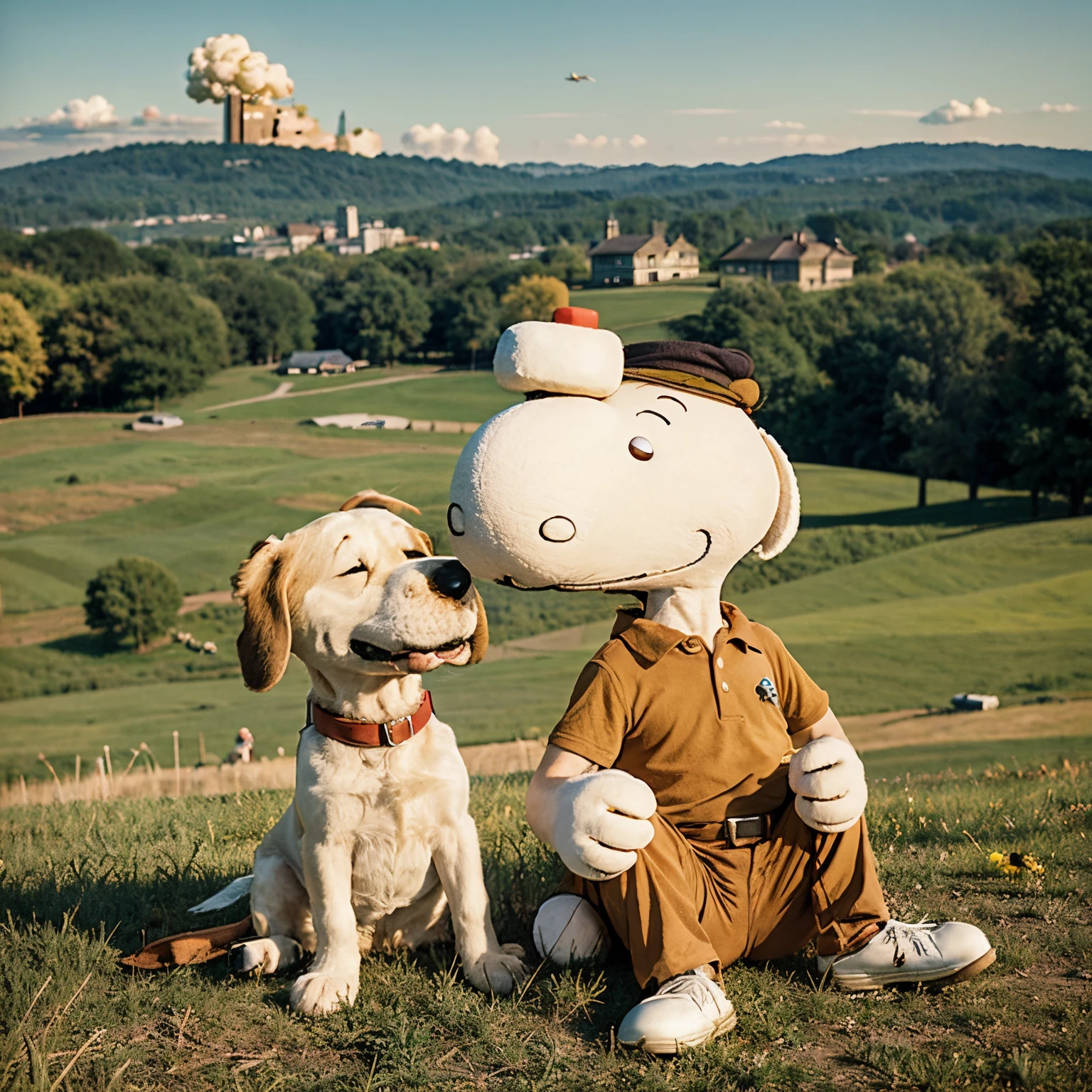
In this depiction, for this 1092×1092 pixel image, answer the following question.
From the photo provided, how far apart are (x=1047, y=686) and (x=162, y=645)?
90.2ft

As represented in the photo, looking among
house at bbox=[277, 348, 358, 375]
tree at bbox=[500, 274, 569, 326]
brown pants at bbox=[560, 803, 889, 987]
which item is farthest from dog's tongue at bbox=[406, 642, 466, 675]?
house at bbox=[277, 348, 358, 375]

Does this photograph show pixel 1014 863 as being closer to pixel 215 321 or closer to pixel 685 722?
pixel 685 722

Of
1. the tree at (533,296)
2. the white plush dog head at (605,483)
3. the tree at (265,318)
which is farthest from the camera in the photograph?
the tree at (265,318)

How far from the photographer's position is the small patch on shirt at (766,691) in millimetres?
3564

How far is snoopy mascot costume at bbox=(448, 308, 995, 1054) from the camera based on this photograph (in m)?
3.16

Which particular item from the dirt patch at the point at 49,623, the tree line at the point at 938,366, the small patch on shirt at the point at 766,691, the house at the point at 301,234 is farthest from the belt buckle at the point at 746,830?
the house at the point at 301,234

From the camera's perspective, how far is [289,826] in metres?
3.55

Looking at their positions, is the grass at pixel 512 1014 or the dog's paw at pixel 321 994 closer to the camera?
the grass at pixel 512 1014

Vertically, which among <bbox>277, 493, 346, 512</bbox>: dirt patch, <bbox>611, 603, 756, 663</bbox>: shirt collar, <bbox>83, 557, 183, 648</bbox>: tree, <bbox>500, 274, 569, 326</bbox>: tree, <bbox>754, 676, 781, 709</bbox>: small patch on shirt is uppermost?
<bbox>500, 274, 569, 326</bbox>: tree

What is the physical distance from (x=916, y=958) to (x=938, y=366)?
158ft

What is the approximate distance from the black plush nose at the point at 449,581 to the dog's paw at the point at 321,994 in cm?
118

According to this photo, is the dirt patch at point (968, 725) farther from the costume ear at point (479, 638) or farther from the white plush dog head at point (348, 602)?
the white plush dog head at point (348, 602)

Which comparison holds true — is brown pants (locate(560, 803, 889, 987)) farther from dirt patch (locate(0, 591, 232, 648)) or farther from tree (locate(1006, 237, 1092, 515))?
dirt patch (locate(0, 591, 232, 648))

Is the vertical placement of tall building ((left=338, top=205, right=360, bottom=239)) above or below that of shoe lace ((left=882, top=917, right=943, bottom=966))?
above
